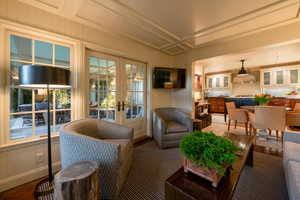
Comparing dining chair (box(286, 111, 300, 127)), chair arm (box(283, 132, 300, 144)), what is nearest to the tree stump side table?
chair arm (box(283, 132, 300, 144))

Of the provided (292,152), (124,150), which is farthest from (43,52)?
(292,152)

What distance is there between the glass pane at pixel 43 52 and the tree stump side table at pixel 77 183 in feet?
5.57

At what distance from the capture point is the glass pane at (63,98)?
6.75 ft

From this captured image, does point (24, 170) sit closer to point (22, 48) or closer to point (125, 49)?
point (22, 48)

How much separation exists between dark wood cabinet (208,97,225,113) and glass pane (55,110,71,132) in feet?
23.1

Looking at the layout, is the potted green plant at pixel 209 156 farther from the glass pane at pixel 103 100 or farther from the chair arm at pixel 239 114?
the chair arm at pixel 239 114

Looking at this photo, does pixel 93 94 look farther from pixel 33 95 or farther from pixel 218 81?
pixel 218 81

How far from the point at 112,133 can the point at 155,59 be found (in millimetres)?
2400

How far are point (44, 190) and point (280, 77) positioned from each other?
325 inches

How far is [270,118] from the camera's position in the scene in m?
2.85

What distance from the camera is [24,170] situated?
66.7 inches

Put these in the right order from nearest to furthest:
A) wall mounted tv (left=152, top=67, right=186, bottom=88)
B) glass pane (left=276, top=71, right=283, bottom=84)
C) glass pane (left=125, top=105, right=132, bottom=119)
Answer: glass pane (left=125, top=105, right=132, bottom=119) < wall mounted tv (left=152, top=67, right=186, bottom=88) < glass pane (left=276, top=71, right=283, bottom=84)

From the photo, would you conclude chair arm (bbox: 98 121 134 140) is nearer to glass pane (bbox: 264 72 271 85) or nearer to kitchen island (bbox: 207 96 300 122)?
kitchen island (bbox: 207 96 300 122)

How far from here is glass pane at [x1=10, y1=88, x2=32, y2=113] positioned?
A: 168 cm
